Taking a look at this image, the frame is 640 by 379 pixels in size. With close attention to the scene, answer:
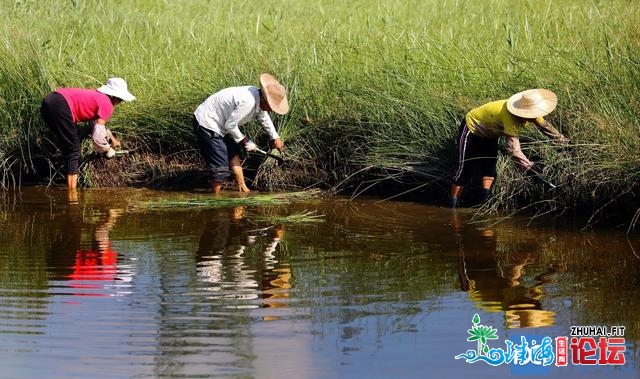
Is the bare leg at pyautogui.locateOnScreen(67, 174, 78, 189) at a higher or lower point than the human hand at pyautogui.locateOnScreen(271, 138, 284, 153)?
lower

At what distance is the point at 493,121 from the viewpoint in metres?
8.59

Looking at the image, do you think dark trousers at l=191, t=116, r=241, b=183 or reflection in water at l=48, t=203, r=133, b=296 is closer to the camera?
reflection in water at l=48, t=203, r=133, b=296

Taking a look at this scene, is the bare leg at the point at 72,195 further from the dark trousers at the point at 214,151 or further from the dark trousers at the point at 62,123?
the dark trousers at the point at 214,151

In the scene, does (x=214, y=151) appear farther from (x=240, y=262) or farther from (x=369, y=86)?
(x=240, y=262)

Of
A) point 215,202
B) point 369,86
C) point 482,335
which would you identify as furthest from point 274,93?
point 482,335

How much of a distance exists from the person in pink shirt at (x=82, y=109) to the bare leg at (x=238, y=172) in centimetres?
107

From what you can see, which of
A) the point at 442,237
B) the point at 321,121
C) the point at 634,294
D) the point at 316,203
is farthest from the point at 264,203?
the point at 634,294

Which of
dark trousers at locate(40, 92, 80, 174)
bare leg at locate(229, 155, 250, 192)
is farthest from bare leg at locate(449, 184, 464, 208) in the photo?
dark trousers at locate(40, 92, 80, 174)

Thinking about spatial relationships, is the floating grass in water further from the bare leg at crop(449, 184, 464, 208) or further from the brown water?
the bare leg at crop(449, 184, 464, 208)

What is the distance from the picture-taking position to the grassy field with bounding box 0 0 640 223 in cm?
859

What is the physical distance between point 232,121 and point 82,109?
142 cm

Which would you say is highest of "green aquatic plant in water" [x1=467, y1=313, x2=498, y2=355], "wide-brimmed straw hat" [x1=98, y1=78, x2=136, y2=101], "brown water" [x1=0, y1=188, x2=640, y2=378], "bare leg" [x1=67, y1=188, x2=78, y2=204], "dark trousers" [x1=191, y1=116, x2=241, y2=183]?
"wide-brimmed straw hat" [x1=98, y1=78, x2=136, y2=101]

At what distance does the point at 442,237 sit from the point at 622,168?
1.41 meters

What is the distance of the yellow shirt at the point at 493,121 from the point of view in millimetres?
8445
